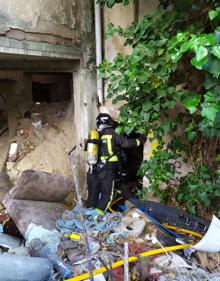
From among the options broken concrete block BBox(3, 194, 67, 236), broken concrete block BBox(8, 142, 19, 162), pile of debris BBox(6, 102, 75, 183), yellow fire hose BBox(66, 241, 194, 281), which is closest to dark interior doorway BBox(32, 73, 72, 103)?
pile of debris BBox(6, 102, 75, 183)

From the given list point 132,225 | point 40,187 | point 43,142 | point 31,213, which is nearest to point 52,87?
point 43,142

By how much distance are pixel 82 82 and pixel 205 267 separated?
3286 mm

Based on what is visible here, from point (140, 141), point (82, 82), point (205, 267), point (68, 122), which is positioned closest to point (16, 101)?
A: point (68, 122)

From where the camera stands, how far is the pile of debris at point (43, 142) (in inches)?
216

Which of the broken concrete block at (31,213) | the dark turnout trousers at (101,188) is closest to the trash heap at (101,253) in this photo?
the broken concrete block at (31,213)

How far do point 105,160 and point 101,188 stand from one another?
48 cm

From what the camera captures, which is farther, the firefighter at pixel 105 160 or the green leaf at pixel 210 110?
the firefighter at pixel 105 160

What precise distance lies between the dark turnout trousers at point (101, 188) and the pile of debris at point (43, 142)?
1032 mm

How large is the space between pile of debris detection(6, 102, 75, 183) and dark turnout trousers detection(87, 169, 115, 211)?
1032 millimetres

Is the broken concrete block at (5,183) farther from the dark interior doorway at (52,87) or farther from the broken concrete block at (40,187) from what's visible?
the dark interior doorway at (52,87)

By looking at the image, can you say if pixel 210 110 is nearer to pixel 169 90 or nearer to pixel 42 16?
pixel 169 90

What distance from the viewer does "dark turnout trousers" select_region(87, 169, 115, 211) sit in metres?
4.42

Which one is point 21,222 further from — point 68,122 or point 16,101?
point 16,101

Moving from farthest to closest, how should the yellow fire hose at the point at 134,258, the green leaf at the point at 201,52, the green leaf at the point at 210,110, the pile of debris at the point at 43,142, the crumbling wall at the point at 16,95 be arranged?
1. the crumbling wall at the point at 16,95
2. the pile of debris at the point at 43,142
3. the yellow fire hose at the point at 134,258
4. the green leaf at the point at 210,110
5. the green leaf at the point at 201,52
